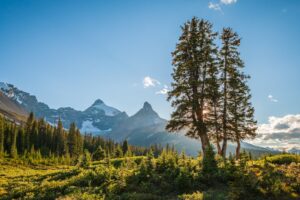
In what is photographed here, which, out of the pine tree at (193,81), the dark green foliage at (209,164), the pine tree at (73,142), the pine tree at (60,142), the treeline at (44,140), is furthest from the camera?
the pine tree at (73,142)

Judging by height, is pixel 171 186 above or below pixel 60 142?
below

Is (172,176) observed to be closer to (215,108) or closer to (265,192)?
(265,192)

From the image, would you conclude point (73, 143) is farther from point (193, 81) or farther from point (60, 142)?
point (193, 81)

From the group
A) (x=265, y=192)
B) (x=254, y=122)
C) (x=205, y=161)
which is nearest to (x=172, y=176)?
(x=205, y=161)

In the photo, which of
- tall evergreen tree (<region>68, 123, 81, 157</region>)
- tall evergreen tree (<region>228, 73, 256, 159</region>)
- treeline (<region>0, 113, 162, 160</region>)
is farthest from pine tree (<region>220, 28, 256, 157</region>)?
tall evergreen tree (<region>68, 123, 81, 157</region>)

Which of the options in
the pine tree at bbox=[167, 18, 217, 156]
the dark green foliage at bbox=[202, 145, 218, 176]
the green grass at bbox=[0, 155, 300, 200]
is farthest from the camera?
the pine tree at bbox=[167, 18, 217, 156]

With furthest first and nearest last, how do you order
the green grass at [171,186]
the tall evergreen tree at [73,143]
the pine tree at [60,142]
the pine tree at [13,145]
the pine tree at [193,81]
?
the tall evergreen tree at [73,143]
the pine tree at [60,142]
the pine tree at [13,145]
the pine tree at [193,81]
the green grass at [171,186]

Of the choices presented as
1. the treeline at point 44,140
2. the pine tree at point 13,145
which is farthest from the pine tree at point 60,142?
the pine tree at point 13,145

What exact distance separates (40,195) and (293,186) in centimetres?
1268

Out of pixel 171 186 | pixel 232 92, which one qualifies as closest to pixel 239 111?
pixel 232 92

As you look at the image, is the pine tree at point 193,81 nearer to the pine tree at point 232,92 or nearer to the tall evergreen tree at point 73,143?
the pine tree at point 232,92

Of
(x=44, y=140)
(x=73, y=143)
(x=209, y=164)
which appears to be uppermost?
(x=44, y=140)

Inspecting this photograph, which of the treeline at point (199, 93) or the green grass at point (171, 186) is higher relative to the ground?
the treeline at point (199, 93)

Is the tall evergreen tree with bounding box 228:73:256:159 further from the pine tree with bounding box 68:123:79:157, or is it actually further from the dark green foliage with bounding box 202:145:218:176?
the pine tree with bounding box 68:123:79:157
